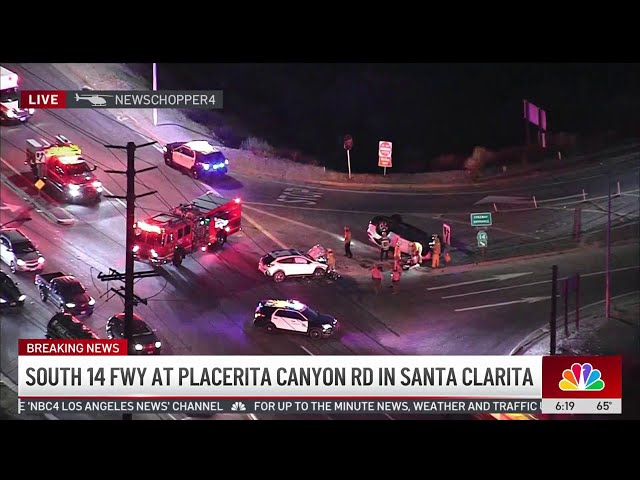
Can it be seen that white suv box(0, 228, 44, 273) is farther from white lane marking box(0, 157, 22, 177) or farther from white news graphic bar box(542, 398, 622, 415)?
white news graphic bar box(542, 398, 622, 415)

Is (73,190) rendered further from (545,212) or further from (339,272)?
(545,212)

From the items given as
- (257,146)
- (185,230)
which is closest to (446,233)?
(257,146)

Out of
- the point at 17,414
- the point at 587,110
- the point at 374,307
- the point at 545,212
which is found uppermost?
the point at 587,110

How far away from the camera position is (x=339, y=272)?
84.9 feet

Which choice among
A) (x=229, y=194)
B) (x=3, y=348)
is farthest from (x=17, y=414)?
(x=229, y=194)

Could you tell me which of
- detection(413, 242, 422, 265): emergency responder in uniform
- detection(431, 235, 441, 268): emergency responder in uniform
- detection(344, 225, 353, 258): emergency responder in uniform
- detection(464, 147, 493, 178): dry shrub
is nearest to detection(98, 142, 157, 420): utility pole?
detection(344, 225, 353, 258): emergency responder in uniform

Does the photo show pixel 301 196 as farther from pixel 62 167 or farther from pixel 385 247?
pixel 62 167

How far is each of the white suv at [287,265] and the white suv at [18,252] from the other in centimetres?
397

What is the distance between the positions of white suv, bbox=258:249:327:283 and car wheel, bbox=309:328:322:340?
1066 mm

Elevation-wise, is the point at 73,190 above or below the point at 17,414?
Answer: above

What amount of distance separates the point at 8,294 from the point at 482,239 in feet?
27.6

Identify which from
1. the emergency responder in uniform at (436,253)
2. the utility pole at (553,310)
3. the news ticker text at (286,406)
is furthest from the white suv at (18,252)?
the utility pole at (553,310)

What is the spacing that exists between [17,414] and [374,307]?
21.2 ft

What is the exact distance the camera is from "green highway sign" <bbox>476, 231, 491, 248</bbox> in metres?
26.0
